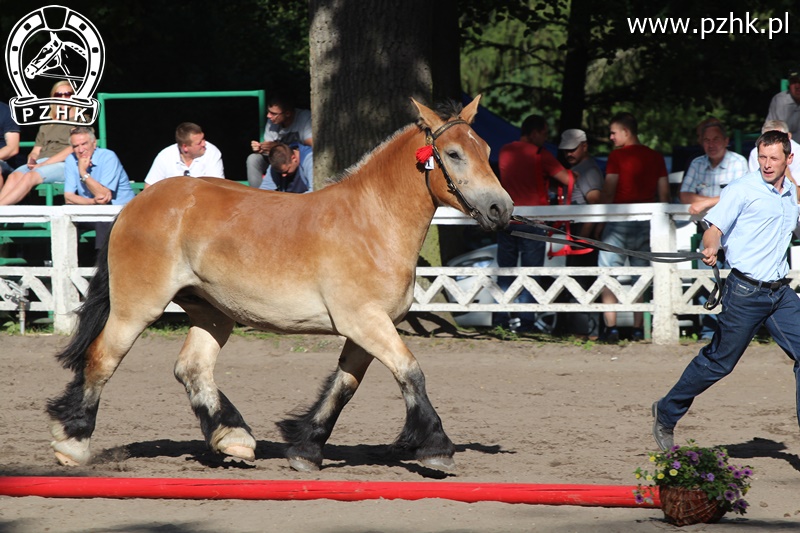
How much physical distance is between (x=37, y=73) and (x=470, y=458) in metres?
9.80

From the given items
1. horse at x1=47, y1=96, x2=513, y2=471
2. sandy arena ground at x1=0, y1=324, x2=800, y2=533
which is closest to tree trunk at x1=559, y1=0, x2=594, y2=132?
sandy arena ground at x1=0, y1=324, x2=800, y2=533

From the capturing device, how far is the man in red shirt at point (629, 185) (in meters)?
10.6

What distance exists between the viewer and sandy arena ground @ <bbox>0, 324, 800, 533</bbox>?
5.08 m

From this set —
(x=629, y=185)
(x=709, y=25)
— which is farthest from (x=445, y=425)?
(x=709, y=25)

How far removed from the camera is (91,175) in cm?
1117

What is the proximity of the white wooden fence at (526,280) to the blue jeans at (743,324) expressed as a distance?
3971 mm

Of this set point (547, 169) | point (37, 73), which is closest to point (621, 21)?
point (547, 169)

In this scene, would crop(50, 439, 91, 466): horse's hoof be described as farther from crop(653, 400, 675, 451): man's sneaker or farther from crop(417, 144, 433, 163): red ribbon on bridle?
crop(653, 400, 675, 451): man's sneaker

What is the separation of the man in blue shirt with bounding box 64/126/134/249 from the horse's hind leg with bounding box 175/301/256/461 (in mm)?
4664

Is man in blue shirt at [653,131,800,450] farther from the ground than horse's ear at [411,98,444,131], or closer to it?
closer to it

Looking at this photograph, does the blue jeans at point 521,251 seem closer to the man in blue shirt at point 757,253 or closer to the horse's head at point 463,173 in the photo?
the man in blue shirt at point 757,253

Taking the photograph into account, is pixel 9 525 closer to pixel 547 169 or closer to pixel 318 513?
pixel 318 513

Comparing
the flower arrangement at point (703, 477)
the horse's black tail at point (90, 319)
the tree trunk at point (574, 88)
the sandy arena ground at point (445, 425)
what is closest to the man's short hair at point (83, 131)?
the sandy arena ground at point (445, 425)

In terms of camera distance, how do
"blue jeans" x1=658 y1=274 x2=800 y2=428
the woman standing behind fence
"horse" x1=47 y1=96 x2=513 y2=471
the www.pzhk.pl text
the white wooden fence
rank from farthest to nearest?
the www.pzhk.pl text → the woman standing behind fence → the white wooden fence → "blue jeans" x1=658 y1=274 x2=800 y2=428 → "horse" x1=47 y1=96 x2=513 y2=471
